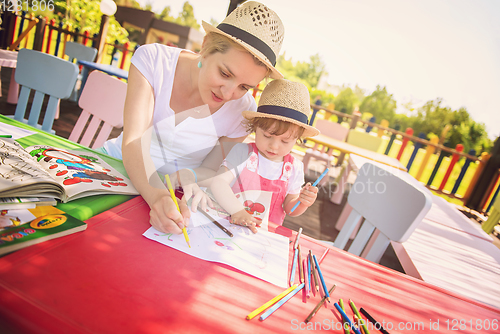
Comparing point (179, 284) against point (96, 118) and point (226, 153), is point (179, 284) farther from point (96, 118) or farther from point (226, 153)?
point (96, 118)

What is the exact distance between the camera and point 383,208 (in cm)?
127

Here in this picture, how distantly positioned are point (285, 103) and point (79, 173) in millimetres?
775

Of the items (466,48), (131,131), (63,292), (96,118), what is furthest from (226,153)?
(466,48)

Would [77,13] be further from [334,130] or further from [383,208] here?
[383,208]

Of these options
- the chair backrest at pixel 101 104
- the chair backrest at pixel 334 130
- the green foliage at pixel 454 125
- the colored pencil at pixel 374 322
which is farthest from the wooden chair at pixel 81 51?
the green foliage at pixel 454 125

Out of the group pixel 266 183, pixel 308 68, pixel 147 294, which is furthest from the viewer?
pixel 308 68

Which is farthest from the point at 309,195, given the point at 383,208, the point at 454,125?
the point at 454,125

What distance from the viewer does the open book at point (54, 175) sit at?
577 millimetres

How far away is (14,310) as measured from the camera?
35 centimetres

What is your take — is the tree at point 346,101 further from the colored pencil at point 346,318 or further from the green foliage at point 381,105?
the colored pencil at point 346,318

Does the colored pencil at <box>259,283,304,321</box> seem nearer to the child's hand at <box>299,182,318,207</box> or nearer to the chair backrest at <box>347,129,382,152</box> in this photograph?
the child's hand at <box>299,182,318,207</box>

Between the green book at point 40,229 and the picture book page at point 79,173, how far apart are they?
0.10 m

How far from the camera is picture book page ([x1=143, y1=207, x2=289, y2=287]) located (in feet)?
2.11

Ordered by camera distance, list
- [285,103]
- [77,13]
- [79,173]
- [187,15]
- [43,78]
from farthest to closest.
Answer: [187,15]
[77,13]
[43,78]
[285,103]
[79,173]
